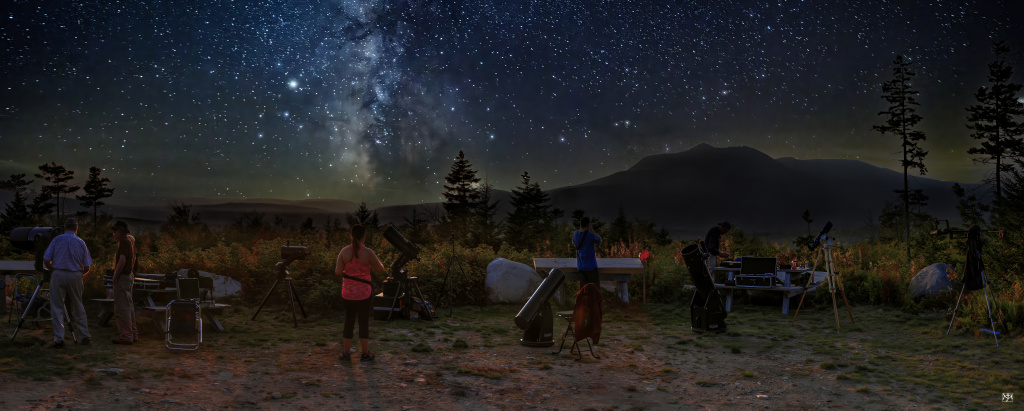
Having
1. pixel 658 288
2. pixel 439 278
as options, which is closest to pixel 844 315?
pixel 658 288

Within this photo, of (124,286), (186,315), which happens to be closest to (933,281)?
(186,315)

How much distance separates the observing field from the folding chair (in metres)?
0.29

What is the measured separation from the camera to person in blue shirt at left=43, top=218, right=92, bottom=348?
8.98 m

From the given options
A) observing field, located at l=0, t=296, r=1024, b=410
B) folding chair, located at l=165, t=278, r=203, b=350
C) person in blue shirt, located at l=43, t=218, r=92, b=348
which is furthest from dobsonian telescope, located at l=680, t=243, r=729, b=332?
person in blue shirt, located at l=43, t=218, r=92, b=348

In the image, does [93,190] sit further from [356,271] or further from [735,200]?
[735,200]

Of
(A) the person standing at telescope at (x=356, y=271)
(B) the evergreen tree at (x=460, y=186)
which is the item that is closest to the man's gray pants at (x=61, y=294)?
(A) the person standing at telescope at (x=356, y=271)

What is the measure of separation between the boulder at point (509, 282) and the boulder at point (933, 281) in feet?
26.9

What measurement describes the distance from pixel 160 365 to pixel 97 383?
1.17 metres

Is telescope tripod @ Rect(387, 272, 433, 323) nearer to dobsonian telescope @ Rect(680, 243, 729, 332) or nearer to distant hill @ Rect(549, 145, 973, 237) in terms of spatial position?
dobsonian telescope @ Rect(680, 243, 729, 332)

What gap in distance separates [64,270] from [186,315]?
70.9 inches

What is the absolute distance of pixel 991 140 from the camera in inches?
1516

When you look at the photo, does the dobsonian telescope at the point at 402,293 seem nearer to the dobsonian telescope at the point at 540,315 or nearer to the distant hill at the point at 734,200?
the dobsonian telescope at the point at 540,315

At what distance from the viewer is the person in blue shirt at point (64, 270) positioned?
29.5 feet

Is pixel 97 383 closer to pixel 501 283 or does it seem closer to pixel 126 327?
pixel 126 327
